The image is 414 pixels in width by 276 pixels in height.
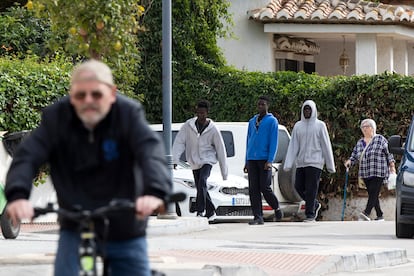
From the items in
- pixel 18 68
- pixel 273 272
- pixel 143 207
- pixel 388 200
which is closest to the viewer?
pixel 143 207

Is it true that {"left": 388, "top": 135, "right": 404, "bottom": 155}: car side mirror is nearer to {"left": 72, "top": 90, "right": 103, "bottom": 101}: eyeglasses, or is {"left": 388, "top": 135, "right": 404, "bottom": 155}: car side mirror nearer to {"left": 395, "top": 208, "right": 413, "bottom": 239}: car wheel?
{"left": 395, "top": 208, "right": 413, "bottom": 239}: car wheel

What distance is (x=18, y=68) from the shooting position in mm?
19219

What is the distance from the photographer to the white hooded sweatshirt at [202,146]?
62.3 feet

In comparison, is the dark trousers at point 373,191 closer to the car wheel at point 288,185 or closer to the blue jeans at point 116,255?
the car wheel at point 288,185

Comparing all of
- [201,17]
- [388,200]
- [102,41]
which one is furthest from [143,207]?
[201,17]

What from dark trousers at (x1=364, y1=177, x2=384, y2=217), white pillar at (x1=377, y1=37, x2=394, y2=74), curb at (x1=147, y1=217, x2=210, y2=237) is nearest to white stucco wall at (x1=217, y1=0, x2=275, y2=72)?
white pillar at (x1=377, y1=37, x2=394, y2=74)

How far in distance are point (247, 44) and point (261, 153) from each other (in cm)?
1220

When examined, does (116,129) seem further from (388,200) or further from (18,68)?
(388,200)

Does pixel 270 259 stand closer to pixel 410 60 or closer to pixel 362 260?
pixel 362 260

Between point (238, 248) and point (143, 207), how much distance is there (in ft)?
28.2

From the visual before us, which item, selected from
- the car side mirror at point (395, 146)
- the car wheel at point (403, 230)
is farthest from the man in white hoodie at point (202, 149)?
the car wheel at point (403, 230)

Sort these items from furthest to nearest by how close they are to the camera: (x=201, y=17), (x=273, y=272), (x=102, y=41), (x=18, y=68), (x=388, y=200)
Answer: (x=201, y=17), (x=388, y=200), (x=18, y=68), (x=102, y=41), (x=273, y=272)

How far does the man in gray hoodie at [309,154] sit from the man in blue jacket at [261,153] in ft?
3.39

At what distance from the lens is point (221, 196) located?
2030 centimetres
